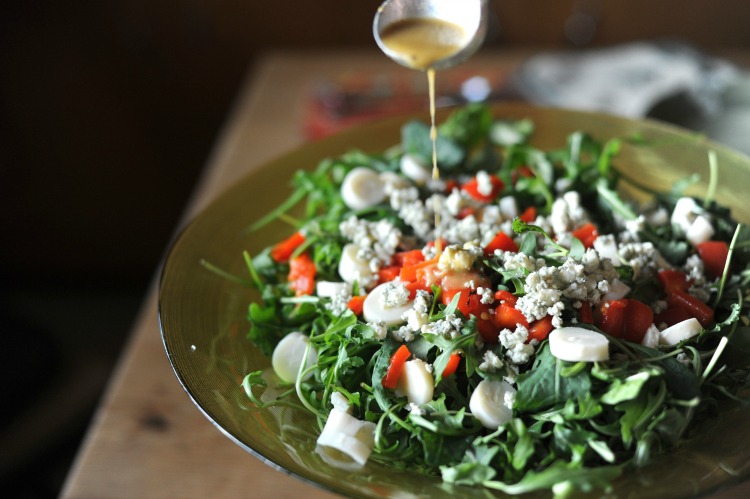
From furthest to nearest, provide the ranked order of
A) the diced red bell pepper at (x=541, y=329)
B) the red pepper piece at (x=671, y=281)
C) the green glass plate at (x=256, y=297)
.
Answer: the red pepper piece at (x=671, y=281)
the diced red bell pepper at (x=541, y=329)
the green glass plate at (x=256, y=297)

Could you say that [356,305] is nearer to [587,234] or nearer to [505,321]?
[505,321]

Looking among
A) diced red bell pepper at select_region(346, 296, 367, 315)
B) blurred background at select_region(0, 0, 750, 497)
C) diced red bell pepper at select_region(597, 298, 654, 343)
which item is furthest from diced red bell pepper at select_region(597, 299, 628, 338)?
blurred background at select_region(0, 0, 750, 497)

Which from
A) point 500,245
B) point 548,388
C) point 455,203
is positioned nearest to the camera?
point 548,388

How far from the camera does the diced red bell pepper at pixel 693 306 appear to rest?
1.01 m

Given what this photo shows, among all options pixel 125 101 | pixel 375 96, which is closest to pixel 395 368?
pixel 375 96

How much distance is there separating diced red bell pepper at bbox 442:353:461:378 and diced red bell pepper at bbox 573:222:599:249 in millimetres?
312

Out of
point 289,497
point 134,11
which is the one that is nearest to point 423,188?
point 289,497

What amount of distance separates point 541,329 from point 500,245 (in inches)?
7.2

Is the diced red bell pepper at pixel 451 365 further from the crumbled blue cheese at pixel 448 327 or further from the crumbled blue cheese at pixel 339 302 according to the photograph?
the crumbled blue cheese at pixel 339 302

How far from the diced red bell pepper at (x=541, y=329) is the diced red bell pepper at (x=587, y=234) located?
0.72 feet

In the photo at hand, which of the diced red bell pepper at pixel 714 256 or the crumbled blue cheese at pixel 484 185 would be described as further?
the crumbled blue cheese at pixel 484 185

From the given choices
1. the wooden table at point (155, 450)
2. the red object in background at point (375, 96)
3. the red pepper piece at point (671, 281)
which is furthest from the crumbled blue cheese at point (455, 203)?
the red object in background at point (375, 96)

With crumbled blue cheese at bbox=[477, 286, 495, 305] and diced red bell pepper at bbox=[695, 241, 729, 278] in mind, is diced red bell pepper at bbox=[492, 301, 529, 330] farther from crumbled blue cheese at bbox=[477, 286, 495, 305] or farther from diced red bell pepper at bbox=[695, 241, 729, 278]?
diced red bell pepper at bbox=[695, 241, 729, 278]

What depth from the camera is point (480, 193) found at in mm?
1244
